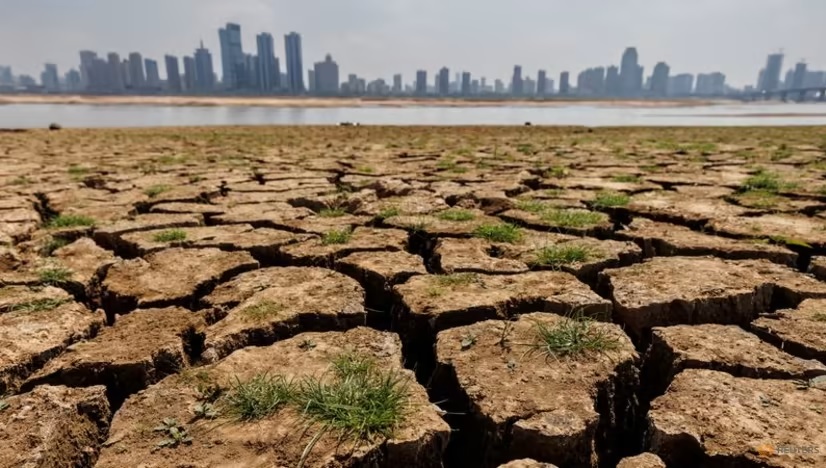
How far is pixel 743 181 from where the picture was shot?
4.62m

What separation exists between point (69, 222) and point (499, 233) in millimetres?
2377

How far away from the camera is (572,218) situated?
309cm

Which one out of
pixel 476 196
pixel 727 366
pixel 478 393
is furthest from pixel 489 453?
pixel 476 196

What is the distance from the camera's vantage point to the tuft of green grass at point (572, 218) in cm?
300

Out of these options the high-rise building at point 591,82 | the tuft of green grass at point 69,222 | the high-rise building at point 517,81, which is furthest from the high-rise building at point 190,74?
the tuft of green grass at point 69,222

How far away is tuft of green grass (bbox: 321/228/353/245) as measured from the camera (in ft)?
8.80

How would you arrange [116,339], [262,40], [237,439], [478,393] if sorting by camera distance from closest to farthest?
[237,439] < [478,393] < [116,339] < [262,40]

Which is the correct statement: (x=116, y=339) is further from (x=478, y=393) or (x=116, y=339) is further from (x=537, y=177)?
(x=537, y=177)

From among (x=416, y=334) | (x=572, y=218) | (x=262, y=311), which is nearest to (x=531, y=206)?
(x=572, y=218)

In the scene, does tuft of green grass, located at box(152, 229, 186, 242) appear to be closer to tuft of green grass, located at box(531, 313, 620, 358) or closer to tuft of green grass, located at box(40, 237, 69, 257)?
tuft of green grass, located at box(40, 237, 69, 257)

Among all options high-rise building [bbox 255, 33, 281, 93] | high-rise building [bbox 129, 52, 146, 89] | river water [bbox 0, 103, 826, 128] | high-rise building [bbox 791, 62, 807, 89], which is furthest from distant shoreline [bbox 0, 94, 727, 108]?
high-rise building [bbox 791, 62, 807, 89]

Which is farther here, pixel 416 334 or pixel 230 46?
pixel 230 46

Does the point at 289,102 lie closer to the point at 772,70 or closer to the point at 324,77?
the point at 324,77

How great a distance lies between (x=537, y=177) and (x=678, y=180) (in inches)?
45.3
